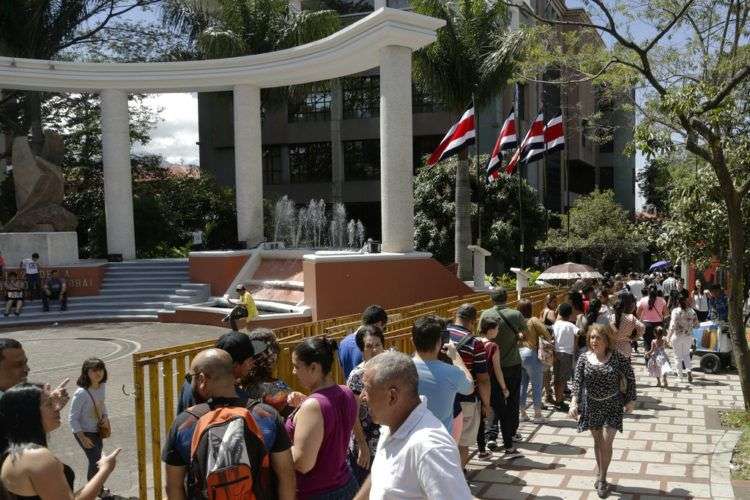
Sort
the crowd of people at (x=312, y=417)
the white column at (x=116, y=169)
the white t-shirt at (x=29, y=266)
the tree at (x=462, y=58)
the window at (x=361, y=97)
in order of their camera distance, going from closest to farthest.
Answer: the crowd of people at (x=312, y=417) < the white t-shirt at (x=29, y=266) < the tree at (x=462, y=58) < the white column at (x=116, y=169) < the window at (x=361, y=97)

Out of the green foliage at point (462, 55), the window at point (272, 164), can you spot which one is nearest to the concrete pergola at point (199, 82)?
the green foliage at point (462, 55)

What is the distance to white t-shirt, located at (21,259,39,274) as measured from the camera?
19.2m

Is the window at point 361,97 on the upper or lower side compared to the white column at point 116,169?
upper

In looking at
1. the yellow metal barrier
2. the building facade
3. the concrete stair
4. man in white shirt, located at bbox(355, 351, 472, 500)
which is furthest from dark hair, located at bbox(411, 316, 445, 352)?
the building facade

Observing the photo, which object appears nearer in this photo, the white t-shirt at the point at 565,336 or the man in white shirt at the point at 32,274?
the white t-shirt at the point at 565,336

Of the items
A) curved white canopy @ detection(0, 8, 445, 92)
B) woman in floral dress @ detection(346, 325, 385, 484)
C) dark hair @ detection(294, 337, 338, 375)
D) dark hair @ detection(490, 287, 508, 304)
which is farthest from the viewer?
curved white canopy @ detection(0, 8, 445, 92)

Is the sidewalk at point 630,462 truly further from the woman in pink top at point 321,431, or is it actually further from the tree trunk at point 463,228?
the tree trunk at point 463,228

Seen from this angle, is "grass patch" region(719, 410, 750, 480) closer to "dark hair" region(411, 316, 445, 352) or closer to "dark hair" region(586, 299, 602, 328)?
"dark hair" region(586, 299, 602, 328)

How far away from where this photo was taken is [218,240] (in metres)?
27.3

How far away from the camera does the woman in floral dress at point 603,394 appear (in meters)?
6.34

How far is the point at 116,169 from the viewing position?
2192cm

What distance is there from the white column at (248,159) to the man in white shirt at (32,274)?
18.6 feet

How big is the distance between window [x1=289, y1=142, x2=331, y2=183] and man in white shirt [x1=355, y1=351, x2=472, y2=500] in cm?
3708

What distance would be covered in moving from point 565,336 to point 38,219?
16.8 m
